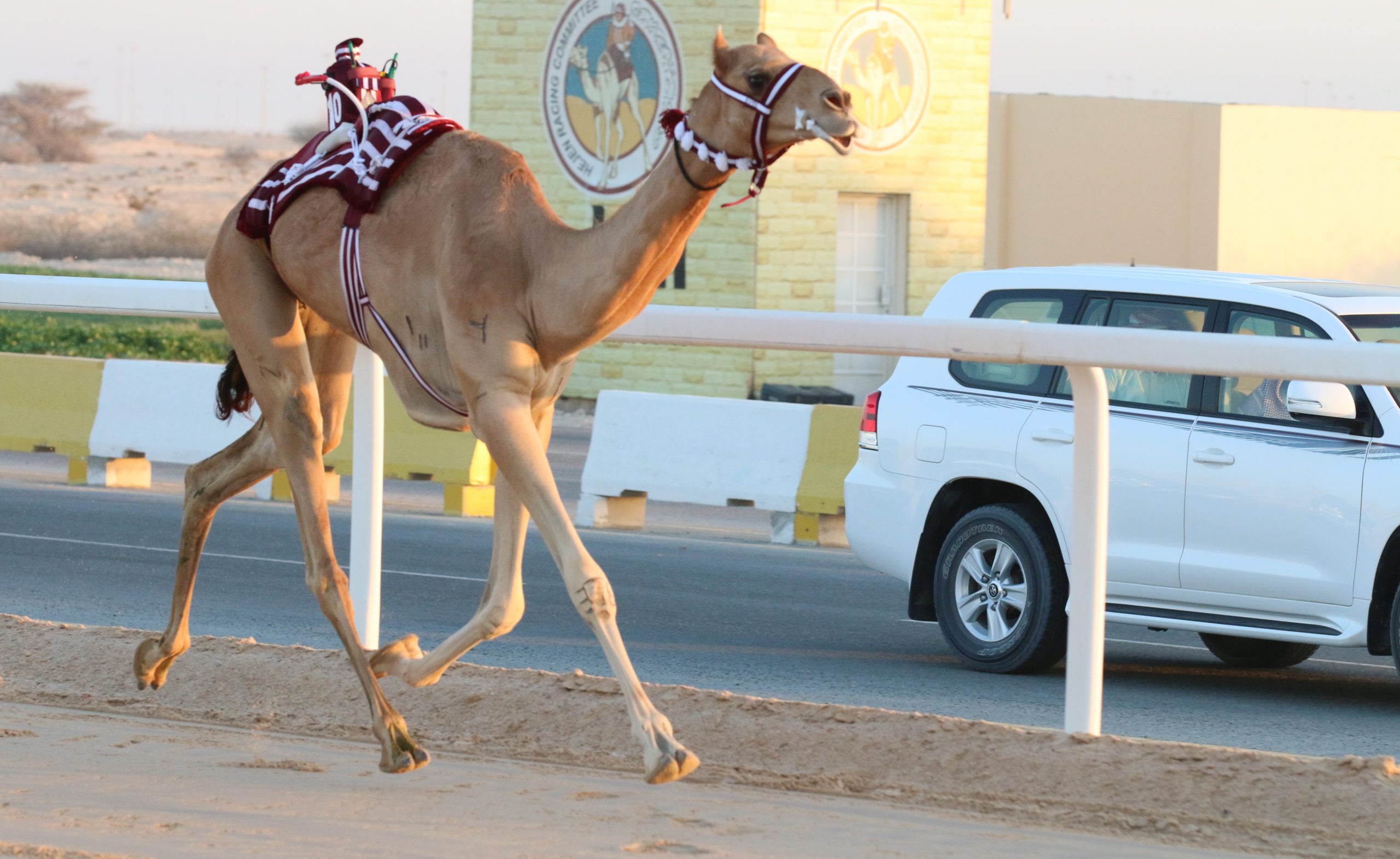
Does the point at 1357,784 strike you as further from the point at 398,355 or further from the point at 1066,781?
the point at 398,355

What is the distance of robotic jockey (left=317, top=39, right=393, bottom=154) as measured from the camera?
6234 mm

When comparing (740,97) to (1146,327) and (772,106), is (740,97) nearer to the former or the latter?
(772,106)

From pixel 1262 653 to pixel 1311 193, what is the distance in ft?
117

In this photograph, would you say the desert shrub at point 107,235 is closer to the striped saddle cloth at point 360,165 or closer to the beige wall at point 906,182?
the beige wall at point 906,182

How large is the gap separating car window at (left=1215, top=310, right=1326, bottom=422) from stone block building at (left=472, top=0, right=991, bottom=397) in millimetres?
18235

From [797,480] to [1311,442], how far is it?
6400mm

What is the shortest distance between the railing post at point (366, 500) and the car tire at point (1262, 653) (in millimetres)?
5415

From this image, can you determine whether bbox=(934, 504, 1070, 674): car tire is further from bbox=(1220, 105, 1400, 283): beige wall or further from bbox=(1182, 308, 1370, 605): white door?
bbox=(1220, 105, 1400, 283): beige wall

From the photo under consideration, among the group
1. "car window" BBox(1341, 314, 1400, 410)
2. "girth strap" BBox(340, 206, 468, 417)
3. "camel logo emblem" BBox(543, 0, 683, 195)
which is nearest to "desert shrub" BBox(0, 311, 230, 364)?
"camel logo emblem" BBox(543, 0, 683, 195)

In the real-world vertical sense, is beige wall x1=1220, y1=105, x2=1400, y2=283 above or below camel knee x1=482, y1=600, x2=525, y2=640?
above

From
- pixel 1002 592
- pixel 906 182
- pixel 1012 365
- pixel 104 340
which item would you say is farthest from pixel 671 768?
pixel 104 340

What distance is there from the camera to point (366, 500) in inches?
285

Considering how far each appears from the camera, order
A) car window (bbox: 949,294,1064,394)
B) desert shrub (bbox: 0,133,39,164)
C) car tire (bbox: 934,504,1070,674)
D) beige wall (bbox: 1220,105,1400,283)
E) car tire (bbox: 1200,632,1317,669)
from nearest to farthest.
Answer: car tire (bbox: 934,504,1070,674), car window (bbox: 949,294,1064,394), car tire (bbox: 1200,632,1317,669), beige wall (bbox: 1220,105,1400,283), desert shrub (bbox: 0,133,39,164)

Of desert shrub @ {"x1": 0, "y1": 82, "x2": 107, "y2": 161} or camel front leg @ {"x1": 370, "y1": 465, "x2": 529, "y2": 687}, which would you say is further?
desert shrub @ {"x1": 0, "y1": 82, "x2": 107, "y2": 161}
